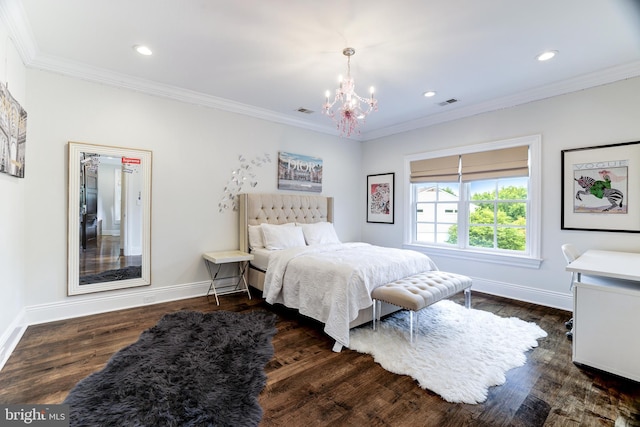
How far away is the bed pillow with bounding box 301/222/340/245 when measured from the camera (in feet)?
14.2

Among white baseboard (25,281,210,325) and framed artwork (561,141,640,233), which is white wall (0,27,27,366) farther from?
framed artwork (561,141,640,233)

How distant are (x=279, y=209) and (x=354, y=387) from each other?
299 cm

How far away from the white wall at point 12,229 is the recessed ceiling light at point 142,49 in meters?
0.88

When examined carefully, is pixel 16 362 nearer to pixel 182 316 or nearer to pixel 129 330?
pixel 129 330

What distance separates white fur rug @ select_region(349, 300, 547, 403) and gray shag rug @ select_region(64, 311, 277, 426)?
38.7 inches

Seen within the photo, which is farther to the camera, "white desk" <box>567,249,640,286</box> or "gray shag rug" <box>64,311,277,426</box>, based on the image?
"white desk" <box>567,249,640,286</box>

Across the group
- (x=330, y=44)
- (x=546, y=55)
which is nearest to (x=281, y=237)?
(x=330, y=44)

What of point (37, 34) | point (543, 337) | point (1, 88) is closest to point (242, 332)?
point (1, 88)

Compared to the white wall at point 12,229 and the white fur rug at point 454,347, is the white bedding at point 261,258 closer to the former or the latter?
the white fur rug at point 454,347

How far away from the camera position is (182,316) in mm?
3090

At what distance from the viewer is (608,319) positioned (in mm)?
2098

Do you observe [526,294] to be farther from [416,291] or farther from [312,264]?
[312,264]

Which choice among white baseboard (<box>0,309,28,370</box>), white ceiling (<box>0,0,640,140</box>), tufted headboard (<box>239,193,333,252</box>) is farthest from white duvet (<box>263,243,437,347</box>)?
white baseboard (<box>0,309,28,370</box>)

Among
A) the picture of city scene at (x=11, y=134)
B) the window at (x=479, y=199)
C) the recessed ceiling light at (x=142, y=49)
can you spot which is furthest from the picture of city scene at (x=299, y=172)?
the picture of city scene at (x=11, y=134)
